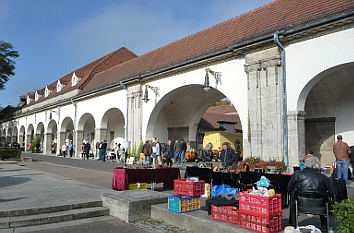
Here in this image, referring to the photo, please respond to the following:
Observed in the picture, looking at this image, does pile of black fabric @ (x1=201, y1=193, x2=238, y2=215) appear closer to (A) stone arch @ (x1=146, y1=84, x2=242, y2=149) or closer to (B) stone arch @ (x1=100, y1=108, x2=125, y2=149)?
(A) stone arch @ (x1=146, y1=84, x2=242, y2=149)

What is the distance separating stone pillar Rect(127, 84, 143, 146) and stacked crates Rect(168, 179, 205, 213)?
12.9m

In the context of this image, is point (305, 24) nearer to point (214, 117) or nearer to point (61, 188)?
point (61, 188)

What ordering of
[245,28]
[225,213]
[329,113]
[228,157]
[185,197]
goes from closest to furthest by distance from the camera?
[225,213] < [185,197] < [228,157] < [329,113] < [245,28]

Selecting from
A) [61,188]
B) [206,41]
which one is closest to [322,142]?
[206,41]

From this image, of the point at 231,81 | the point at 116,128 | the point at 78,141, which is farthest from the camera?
the point at 116,128

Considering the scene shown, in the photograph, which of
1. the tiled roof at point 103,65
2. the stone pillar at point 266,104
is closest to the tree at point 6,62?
the tiled roof at point 103,65

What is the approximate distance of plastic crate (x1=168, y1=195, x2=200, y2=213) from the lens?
17.8 ft

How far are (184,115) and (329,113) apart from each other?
10734 mm

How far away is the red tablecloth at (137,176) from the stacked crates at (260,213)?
4397 mm

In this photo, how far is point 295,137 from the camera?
10969mm

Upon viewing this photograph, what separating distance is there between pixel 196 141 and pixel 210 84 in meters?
8.76

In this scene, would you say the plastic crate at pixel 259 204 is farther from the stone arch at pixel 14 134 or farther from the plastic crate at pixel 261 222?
the stone arch at pixel 14 134

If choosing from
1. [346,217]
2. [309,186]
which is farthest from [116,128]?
[346,217]

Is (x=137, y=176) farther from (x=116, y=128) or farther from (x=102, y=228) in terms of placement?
(x=116, y=128)
